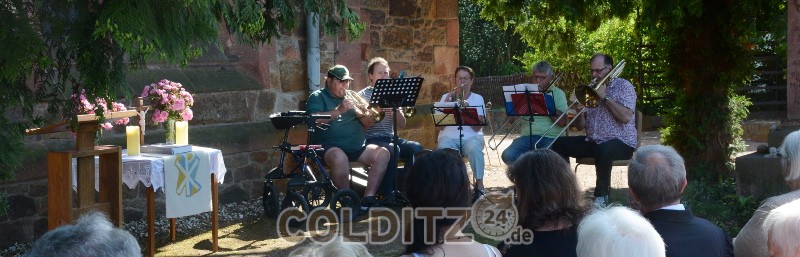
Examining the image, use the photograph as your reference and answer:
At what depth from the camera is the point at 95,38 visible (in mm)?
4266

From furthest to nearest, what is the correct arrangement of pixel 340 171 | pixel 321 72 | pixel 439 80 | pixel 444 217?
pixel 439 80, pixel 321 72, pixel 340 171, pixel 444 217

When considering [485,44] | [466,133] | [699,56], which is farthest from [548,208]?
[485,44]

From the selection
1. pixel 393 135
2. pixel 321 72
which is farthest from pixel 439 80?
pixel 393 135

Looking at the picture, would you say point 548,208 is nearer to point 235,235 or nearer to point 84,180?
point 84,180

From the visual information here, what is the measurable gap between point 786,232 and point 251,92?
7332 millimetres

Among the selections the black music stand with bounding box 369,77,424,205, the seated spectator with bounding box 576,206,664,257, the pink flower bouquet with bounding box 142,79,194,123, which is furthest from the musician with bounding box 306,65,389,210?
the seated spectator with bounding box 576,206,664,257

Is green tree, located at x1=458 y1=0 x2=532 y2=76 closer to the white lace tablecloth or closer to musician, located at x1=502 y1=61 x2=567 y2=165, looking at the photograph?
musician, located at x1=502 y1=61 x2=567 y2=165

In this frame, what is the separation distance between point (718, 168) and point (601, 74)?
2449 millimetres

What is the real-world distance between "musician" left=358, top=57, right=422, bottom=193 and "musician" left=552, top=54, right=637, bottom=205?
1599 mm

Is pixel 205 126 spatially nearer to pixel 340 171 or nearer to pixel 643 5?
pixel 340 171

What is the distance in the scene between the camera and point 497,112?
70.9ft

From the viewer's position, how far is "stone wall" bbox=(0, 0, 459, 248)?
25.8ft

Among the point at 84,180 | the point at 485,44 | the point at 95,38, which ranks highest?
the point at 485,44

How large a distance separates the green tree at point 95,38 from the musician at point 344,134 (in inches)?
146
